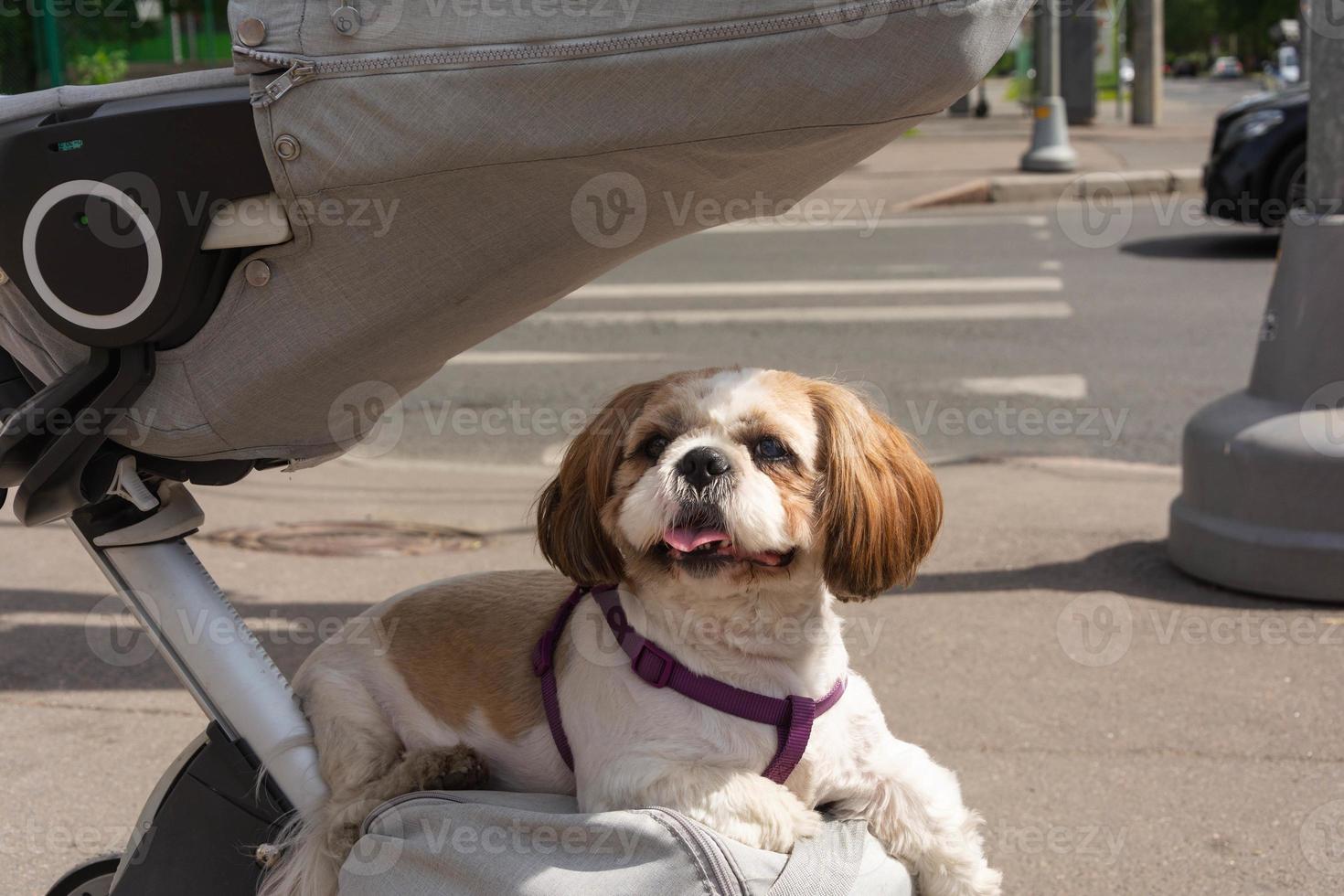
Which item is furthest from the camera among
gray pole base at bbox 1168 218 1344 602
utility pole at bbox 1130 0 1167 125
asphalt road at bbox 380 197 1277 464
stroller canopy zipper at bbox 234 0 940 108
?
utility pole at bbox 1130 0 1167 125

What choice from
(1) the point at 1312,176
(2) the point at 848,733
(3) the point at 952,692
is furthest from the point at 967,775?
Result: (1) the point at 1312,176

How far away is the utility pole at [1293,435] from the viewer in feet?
14.4

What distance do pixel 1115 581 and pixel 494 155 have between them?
10.9 ft

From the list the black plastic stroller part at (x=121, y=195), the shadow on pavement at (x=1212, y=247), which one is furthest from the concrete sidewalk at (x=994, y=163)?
the black plastic stroller part at (x=121, y=195)

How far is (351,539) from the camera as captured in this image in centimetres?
540

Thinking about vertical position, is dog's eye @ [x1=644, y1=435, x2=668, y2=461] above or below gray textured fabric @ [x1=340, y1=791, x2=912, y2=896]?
above

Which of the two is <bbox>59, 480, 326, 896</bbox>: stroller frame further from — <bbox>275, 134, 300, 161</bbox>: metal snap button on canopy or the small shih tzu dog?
<bbox>275, 134, 300, 161</bbox>: metal snap button on canopy

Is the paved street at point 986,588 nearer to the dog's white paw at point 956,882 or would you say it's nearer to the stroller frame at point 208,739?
the dog's white paw at point 956,882

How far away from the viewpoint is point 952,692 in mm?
3928

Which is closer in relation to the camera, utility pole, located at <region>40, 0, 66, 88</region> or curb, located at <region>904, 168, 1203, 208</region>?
utility pole, located at <region>40, 0, 66, 88</region>

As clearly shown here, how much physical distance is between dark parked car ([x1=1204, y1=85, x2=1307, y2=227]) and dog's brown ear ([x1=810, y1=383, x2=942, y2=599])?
10728mm

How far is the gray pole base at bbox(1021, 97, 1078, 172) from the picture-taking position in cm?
1775

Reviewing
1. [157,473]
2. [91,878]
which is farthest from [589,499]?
[91,878]

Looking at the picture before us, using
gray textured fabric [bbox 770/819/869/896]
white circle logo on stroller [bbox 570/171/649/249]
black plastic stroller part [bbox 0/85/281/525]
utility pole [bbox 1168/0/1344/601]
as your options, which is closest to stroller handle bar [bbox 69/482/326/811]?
black plastic stroller part [bbox 0/85/281/525]
